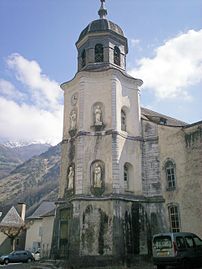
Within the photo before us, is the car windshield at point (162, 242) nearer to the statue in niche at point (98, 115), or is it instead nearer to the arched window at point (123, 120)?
the arched window at point (123, 120)

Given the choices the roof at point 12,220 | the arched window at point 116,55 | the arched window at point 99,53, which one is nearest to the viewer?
the arched window at point 99,53

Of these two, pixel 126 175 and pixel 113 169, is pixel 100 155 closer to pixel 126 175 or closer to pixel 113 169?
pixel 113 169

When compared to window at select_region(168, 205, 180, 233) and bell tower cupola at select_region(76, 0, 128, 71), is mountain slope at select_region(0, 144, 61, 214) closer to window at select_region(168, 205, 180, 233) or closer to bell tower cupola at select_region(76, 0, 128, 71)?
bell tower cupola at select_region(76, 0, 128, 71)

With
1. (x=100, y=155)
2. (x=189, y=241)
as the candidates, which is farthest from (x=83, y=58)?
(x=189, y=241)

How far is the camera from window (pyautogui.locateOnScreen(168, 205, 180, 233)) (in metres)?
20.2

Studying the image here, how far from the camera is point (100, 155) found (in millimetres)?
21031

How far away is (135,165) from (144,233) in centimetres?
449

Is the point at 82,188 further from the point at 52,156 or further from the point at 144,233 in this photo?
the point at 52,156

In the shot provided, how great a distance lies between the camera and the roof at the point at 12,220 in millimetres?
42562

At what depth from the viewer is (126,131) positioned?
22500 mm

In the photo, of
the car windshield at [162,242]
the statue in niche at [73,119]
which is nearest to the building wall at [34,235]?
the statue in niche at [73,119]

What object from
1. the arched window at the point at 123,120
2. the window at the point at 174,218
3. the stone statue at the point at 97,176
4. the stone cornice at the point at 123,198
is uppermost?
the arched window at the point at 123,120

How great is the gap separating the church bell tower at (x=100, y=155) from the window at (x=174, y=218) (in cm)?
217

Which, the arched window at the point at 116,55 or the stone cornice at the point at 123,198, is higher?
the arched window at the point at 116,55
